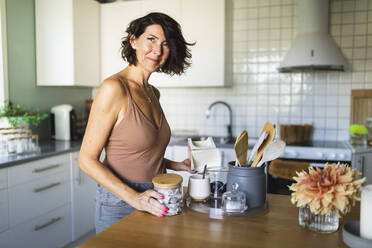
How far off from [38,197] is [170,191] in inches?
66.0

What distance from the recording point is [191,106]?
3654 millimetres

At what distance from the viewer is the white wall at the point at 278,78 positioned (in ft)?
10.3

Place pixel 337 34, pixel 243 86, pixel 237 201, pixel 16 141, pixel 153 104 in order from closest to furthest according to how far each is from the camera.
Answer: pixel 237 201 → pixel 153 104 → pixel 16 141 → pixel 337 34 → pixel 243 86

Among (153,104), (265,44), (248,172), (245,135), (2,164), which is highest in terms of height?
(265,44)

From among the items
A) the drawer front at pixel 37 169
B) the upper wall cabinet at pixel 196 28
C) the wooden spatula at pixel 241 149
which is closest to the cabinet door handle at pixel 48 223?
the drawer front at pixel 37 169

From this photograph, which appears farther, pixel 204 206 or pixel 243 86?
pixel 243 86

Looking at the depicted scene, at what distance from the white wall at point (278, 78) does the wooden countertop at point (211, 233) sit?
237 centimetres

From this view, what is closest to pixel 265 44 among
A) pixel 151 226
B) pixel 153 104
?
pixel 153 104

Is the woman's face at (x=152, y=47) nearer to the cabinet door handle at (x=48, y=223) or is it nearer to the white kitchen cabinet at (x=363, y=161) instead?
the cabinet door handle at (x=48, y=223)

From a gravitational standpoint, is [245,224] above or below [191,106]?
below

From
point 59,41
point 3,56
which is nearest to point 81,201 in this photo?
point 3,56

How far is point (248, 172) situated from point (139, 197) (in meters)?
0.36

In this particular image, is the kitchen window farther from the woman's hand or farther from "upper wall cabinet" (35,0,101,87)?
the woman's hand

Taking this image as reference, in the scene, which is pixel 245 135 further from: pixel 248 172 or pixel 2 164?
pixel 2 164
